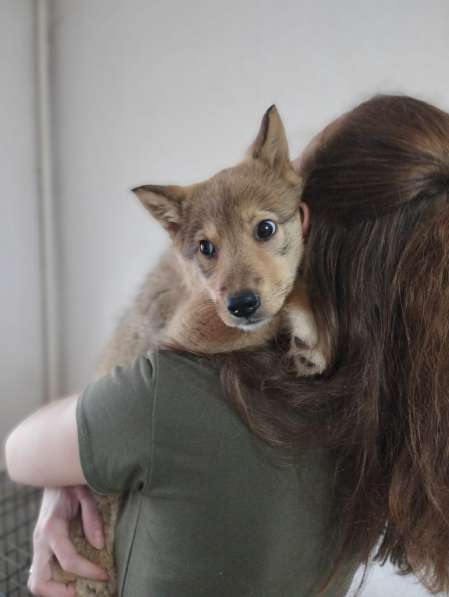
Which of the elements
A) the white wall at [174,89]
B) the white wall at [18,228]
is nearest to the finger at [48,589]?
the white wall at [174,89]

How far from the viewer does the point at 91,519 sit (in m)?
1.02

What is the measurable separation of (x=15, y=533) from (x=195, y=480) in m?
1.47

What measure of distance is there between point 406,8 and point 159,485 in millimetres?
1500

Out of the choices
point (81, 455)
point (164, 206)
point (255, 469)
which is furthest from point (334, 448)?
point (164, 206)

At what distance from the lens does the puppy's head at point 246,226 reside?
928 millimetres

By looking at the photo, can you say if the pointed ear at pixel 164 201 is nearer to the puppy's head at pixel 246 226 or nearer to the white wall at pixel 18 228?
the puppy's head at pixel 246 226

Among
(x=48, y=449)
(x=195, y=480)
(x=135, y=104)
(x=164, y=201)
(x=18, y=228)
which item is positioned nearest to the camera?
(x=195, y=480)

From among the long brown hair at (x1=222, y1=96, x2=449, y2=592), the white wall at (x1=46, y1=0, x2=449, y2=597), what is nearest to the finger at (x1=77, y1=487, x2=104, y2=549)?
the long brown hair at (x1=222, y1=96, x2=449, y2=592)

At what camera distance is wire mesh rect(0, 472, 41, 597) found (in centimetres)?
160

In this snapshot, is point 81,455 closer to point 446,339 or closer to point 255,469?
point 255,469

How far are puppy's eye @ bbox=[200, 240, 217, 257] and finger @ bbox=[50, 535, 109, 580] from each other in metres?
0.63

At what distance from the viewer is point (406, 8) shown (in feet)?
5.01

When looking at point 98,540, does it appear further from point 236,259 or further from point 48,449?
point 236,259

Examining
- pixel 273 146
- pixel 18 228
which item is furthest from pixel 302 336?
pixel 18 228
